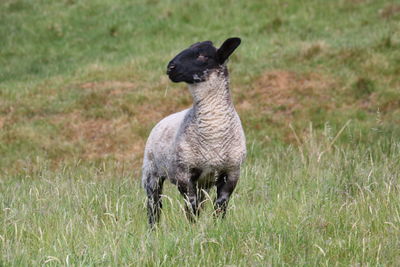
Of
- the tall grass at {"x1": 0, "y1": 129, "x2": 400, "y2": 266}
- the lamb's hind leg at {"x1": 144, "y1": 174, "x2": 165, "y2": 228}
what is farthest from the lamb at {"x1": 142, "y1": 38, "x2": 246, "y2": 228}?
the lamb's hind leg at {"x1": 144, "y1": 174, "x2": 165, "y2": 228}

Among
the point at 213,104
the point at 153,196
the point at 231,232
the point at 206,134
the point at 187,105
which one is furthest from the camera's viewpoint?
the point at 187,105

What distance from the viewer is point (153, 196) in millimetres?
6652

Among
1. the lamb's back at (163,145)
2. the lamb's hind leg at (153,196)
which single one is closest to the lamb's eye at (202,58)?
the lamb's back at (163,145)

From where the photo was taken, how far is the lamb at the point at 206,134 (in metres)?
5.78

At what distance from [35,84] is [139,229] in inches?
414

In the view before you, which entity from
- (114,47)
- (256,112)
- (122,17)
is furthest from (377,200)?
(122,17)

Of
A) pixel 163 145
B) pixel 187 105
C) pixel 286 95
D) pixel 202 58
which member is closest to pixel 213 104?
pixel 202 58

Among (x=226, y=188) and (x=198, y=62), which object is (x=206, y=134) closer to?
(x=226, y=188)

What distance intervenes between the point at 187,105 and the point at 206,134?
810 centimetres

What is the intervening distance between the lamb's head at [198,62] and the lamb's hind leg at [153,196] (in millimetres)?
1241

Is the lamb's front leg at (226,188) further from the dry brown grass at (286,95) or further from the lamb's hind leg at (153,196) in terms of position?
the dry brown grass at (286,95)

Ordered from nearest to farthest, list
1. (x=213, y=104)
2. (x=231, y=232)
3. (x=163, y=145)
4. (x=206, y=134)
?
(x=231, y=232) < (x=206, y=134) < (x=213, y=104) < (x=163, y=145)

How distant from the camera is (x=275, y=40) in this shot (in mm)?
16531

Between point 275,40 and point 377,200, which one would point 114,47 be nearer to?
point 275,40
